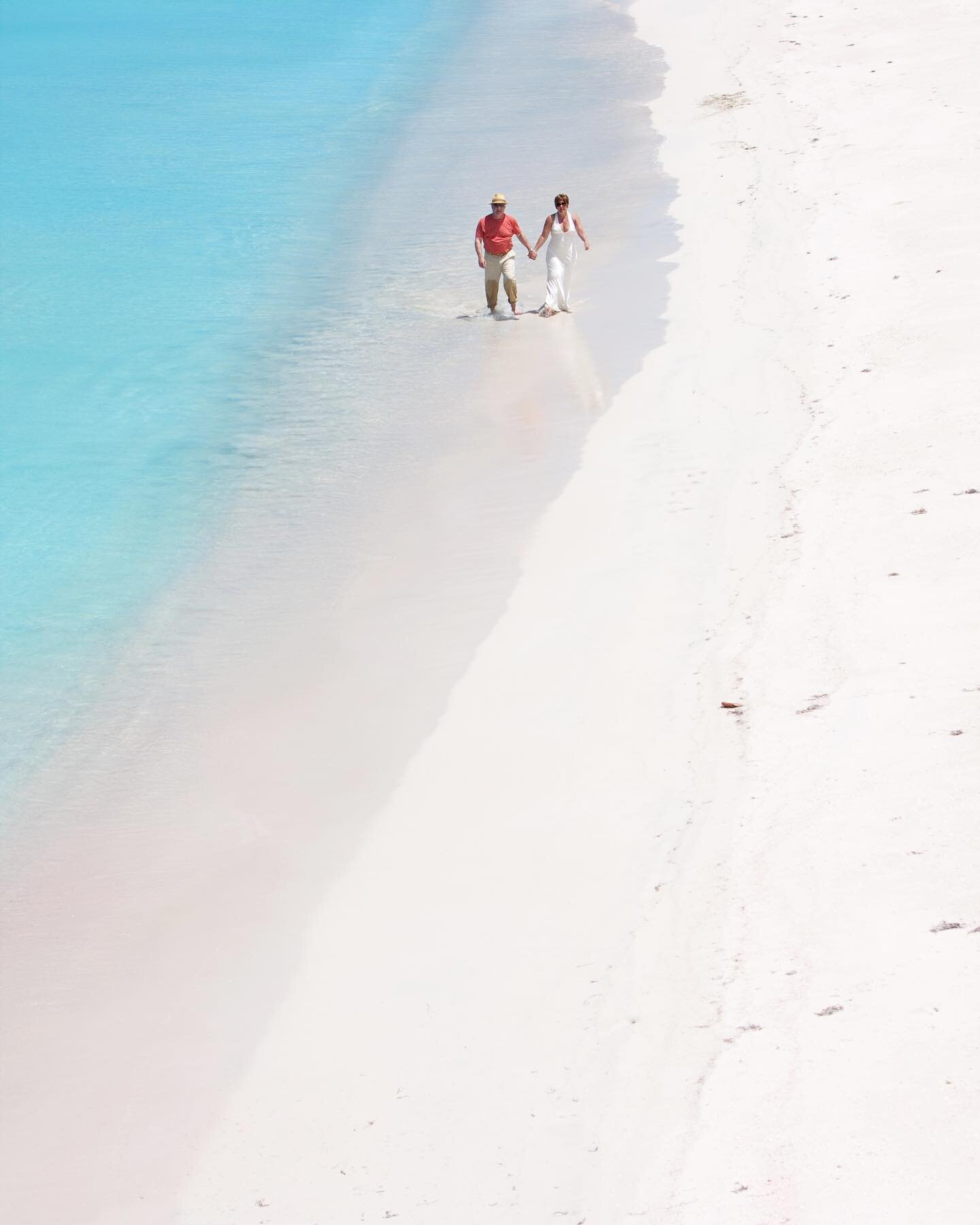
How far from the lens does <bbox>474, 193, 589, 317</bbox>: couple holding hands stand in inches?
613

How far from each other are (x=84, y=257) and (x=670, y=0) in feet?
59.2

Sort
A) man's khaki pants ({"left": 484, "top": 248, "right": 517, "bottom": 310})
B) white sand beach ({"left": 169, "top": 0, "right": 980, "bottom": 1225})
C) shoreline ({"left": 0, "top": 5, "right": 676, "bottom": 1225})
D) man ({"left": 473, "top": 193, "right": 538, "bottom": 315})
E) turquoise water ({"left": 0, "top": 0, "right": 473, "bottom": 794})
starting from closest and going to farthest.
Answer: white sand beach ({"left": 169, "top": 0, "right": 980, "bottom": 1225}) < shoreline ({"left": 0, "top": 5, "right": 676, "bottom": 1225}) < turquoise water ({"left": 0, "top": 0, "right": 473, "bottom": 794}) < man ({"left": 473, "top": 193, "right": 538, "bottom": 315}) < man's khaki pants ({"left": 484, "top": 248, "right": 517, "bottom": 310})

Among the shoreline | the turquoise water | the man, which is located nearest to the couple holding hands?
the man

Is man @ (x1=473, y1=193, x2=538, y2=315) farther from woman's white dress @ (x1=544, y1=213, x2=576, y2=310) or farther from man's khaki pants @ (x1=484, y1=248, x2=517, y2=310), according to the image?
woman's white dress @ (x1=544, y1=213, x2=576, y2=310)

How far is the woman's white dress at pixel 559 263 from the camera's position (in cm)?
1566

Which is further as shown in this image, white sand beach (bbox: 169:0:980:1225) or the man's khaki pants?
the man's khaki pants

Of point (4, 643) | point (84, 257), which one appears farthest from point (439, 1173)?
point (84, 257)

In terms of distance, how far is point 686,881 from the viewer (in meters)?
6.64

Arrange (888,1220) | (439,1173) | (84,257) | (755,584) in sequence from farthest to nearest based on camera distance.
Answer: (84,257), (755,584), (439,1173), (888,1220)

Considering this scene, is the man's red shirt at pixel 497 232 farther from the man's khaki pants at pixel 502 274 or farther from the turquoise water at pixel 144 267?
the turquoise water at pixel 144 267

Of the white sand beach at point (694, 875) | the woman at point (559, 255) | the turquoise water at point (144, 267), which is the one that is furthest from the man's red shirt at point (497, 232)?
the white sand beach at point (694, 875)

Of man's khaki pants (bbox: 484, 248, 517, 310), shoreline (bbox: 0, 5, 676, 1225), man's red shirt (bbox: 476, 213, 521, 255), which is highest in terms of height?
man's red shirt (bbox: 476, 213, 521, 255)

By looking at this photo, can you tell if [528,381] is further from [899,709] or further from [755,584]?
[899,709]

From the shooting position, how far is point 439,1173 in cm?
557
